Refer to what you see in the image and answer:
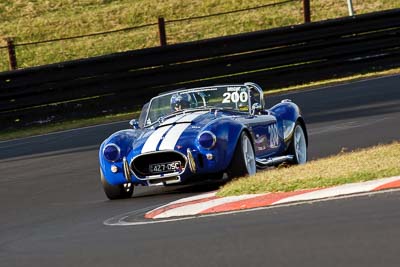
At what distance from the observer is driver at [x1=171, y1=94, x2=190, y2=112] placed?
1267 centimetres

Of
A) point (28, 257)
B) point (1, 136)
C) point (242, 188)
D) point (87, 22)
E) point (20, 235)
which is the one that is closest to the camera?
point (28, 257)

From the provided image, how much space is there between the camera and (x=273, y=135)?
503 inches

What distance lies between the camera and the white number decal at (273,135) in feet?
41.5

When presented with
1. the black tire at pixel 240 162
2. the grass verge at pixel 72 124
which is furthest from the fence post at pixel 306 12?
the black tire at pixel 240 162

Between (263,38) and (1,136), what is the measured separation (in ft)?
19.3

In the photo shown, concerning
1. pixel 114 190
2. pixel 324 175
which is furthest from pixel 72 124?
pixel 324 175

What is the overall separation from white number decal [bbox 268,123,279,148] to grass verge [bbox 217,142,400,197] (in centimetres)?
151

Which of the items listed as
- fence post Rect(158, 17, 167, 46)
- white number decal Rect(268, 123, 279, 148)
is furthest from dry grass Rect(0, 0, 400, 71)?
white number decal Rect(268, 123, 279, 148)

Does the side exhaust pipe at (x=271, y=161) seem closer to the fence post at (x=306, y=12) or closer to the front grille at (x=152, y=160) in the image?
the front grille at (x=152, y=160)

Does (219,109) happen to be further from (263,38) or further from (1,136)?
(263,38)

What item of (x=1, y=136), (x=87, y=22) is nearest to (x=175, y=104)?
(x=1, y=136)

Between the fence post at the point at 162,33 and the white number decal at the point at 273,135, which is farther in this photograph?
the fence post at the point at 162,33

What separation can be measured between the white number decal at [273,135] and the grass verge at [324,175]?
1.51 m

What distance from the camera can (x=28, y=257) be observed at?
773 centimetres
